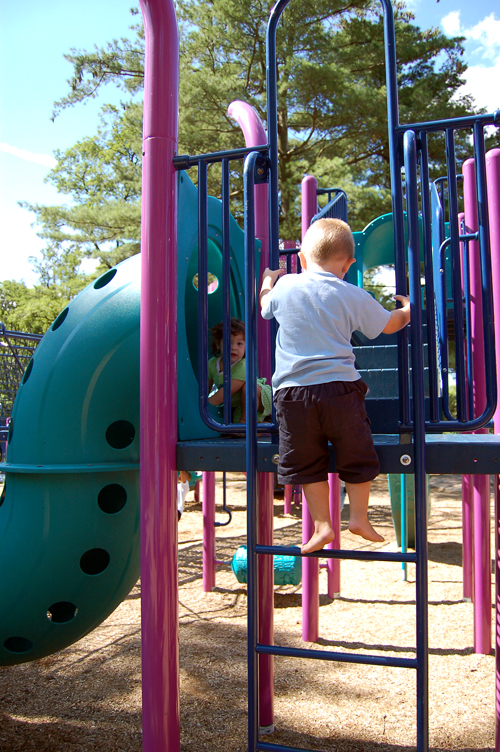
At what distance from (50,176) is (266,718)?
3146 centimetres

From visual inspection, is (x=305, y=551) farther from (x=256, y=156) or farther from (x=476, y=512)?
(x=476, y=512)

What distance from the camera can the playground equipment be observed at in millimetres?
2113

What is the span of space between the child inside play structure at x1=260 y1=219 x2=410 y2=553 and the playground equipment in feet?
0.37

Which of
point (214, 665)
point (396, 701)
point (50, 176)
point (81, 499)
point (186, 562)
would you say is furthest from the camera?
point (50, 176)

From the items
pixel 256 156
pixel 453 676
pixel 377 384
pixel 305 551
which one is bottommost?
pixel 453 676

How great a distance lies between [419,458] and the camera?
2.10 m

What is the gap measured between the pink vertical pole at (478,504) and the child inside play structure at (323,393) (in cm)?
210

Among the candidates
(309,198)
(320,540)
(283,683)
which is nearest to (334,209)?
(309,198)

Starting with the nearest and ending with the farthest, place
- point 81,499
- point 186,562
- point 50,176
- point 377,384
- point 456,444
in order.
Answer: point 456,444 → point 81,499 → point 377,384 → point 186,562 → point 50,176

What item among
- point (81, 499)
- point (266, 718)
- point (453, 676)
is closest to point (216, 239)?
point (81, 499)

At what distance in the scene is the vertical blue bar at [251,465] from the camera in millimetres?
2146

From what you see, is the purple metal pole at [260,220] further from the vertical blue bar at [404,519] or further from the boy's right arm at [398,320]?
the vertical blue bar at [404,519]

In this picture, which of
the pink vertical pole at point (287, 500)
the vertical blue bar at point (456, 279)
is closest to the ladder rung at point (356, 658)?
the vertical blue bar at point (456, 279)

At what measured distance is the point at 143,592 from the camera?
236 cm
